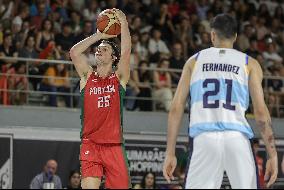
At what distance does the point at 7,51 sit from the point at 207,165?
38.3 feet

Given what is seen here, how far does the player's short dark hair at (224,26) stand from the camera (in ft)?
24.8

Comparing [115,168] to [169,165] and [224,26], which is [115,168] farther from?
[224,26]

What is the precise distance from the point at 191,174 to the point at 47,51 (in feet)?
38.7

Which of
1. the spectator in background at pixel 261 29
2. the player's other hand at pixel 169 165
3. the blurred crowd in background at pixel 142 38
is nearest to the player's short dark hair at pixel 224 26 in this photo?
→ the player's other hand at pixel 169 165

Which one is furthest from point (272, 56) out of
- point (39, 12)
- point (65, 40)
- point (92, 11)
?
point (39, 12)

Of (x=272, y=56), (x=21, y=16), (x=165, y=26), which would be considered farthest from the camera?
(x=272, y=56)

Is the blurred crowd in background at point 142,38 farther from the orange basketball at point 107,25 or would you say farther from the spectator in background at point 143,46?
the orange basketball at point 107,25

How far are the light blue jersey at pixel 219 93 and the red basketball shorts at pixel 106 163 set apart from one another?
9.66 feet

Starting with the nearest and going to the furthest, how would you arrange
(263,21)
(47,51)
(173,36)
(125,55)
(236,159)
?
1. (236,159)
2. (125,55)
3. (47,51)
4. (173,36)
5. (263,21)

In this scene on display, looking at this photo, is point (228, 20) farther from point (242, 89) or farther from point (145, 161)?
point (145, 161)

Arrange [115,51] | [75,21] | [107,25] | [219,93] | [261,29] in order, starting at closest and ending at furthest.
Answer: [219,93] → [115,51] → [107,25] → [75,21] → [261,29]

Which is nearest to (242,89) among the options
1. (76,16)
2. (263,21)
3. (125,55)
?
(125,55)

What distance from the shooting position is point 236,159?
7.34 metres

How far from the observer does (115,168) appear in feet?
34.1
